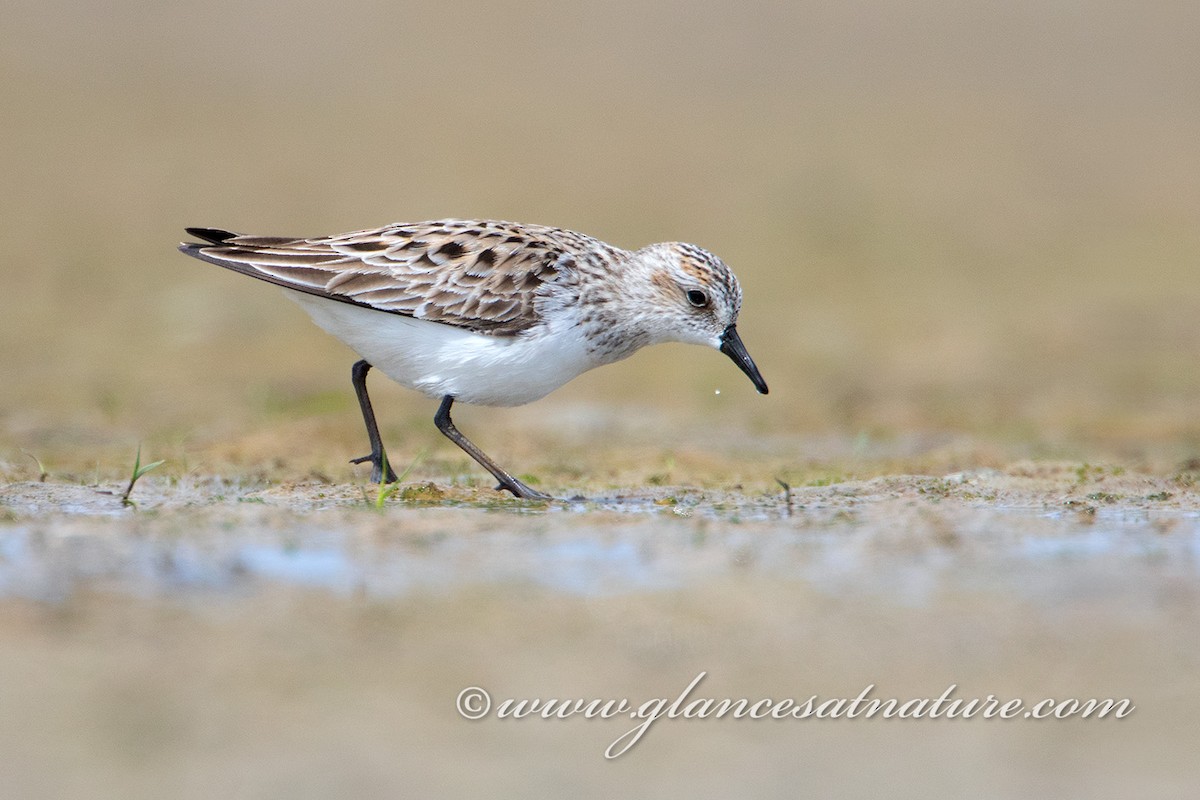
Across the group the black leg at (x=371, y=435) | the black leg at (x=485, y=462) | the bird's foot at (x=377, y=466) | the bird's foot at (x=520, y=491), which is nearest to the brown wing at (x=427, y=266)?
the black leg at (x=485, y=462)

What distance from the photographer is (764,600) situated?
6.01 metres

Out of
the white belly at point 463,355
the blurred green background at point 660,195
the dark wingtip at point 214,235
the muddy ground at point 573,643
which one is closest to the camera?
the muddy ground at point 573,643

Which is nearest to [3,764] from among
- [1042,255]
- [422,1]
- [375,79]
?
[1042,255]

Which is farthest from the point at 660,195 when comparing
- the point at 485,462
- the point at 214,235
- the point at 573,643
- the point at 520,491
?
the point at 573,643

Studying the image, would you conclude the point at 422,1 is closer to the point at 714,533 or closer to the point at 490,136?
the point at 490,136

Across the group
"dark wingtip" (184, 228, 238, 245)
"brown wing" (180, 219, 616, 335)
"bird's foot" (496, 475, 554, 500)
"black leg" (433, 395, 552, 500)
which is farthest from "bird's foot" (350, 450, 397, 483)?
"dark wingtip" (184, 228, 238, 245)

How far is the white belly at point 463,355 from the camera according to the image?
330 inches

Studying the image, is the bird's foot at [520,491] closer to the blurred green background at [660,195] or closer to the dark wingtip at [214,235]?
the blurred green background at [660,195]

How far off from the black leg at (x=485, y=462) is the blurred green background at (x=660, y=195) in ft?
3.06

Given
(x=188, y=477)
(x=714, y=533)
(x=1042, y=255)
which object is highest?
(x=1042, y=255)

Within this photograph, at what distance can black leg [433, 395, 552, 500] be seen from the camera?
8.48 meters

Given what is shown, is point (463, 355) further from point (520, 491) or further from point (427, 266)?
point (520, 491)

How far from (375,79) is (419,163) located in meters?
4.62

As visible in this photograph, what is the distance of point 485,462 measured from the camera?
8.61m
